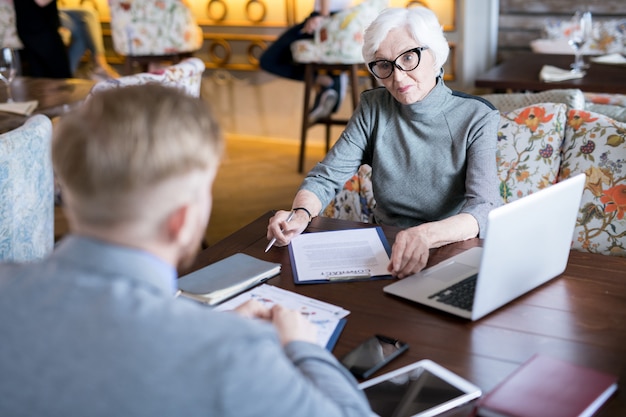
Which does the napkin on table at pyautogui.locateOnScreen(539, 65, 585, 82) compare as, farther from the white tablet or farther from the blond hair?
the blond hair

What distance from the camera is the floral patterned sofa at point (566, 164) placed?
2166 mm

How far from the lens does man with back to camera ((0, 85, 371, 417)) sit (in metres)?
0.77

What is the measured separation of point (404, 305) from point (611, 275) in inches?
17.3

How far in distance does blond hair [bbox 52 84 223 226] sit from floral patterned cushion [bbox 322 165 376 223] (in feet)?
5.06

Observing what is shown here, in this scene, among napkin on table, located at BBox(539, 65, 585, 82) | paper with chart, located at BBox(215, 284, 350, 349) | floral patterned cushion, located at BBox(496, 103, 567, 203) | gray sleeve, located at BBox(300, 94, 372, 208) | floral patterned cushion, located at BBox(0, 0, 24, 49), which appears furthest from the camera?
floral patterned cushion, located at BBox(0, 0, 24, 49)

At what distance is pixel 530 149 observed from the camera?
7.50 feet

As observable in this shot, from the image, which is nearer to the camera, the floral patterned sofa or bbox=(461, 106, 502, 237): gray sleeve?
bbox=(461, 106, 502, 237): gray sleeve

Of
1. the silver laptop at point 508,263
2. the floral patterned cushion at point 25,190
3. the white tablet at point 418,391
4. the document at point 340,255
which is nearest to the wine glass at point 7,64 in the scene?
the floral patterned cushion at point 25,190

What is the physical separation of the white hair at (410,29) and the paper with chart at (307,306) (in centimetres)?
78

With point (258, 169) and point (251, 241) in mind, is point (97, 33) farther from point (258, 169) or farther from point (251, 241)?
point (251, 241)

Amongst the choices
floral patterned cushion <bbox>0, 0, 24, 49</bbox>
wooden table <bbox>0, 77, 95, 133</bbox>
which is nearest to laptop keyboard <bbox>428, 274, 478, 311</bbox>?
wooden table <bbox>0, 77, 95, 133</bbox>

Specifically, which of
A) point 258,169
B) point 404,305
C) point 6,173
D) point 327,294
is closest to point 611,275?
point 404,305

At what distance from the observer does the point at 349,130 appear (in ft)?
6.95

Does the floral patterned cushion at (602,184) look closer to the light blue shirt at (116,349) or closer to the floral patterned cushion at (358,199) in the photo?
the floral patterned cushion at (358,199)
